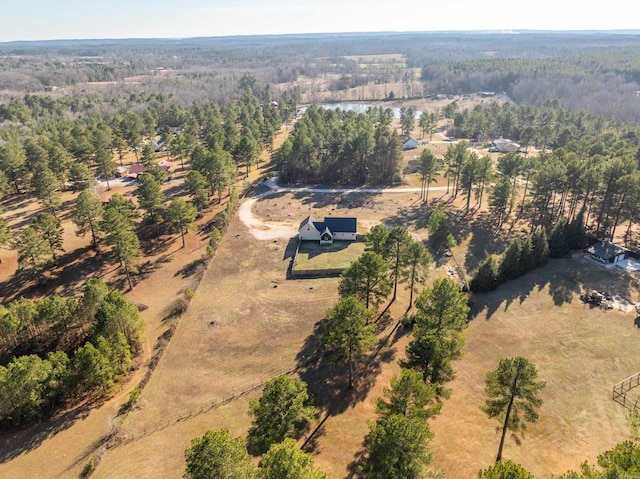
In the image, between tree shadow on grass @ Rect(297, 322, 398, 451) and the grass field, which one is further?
the grass field

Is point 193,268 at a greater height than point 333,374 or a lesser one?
lesser

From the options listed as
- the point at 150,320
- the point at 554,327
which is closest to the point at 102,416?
the point at 150,320

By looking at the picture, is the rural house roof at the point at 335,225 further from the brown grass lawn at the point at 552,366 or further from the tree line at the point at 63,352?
the tree line at the point at 63,352

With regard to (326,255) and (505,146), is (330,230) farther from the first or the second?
(505,146)

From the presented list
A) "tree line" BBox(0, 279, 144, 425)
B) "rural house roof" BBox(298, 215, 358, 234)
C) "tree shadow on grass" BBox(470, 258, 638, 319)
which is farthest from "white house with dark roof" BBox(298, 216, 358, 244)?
"tree line" BBox(0, 279, 144, 425)

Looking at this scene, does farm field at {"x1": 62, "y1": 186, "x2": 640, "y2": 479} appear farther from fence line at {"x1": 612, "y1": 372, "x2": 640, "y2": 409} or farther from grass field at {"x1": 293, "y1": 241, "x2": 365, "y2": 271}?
grass field at {"x1": 293, "y1": 241, "x2": 365, "y2": 271}

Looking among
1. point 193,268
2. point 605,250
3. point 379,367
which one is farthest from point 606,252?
point 193,268

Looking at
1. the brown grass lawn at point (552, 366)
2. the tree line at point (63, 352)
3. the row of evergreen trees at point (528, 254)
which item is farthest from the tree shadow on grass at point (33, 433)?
the row of evergreen trees at point (528, 254)
